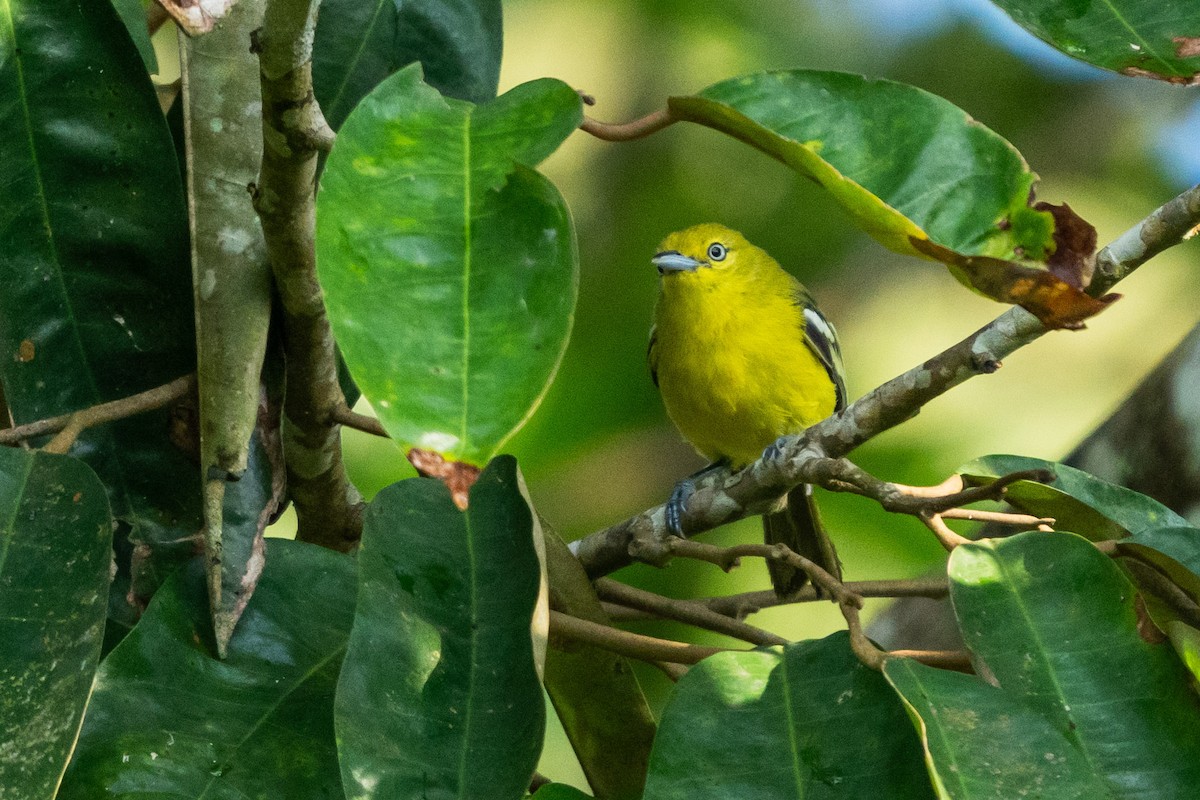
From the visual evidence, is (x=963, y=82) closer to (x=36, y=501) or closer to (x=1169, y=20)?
(x=1169, y=20)

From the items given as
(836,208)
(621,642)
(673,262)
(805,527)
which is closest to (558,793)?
(621,642)

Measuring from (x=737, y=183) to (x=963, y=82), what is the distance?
85 cm

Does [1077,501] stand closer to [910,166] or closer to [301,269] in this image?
[910,166]

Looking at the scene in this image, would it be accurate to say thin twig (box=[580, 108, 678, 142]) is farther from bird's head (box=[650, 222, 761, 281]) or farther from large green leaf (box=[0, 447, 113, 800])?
bird's head (box=[650, 222, 761, 281])

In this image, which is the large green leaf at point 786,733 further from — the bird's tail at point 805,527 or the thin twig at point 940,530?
the bird's tail at point 805,527

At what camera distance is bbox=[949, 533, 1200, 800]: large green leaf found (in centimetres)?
128

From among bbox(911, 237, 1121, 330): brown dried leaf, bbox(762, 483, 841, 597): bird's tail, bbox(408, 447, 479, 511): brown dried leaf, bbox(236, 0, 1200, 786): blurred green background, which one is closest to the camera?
bbox(408, 447, 479, 511): brown dried leaf

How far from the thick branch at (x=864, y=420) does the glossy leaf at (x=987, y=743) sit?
0.26 meters

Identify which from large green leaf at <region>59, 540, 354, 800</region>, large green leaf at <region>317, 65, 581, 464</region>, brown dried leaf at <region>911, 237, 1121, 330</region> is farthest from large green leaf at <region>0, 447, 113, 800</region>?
brown dried leaf at <region>911, 237, 1121, 330</region>

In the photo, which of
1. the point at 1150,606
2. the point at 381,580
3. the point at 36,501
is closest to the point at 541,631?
the point at 381,580

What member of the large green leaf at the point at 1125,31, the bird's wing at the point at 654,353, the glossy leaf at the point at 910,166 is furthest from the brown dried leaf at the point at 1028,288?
the bird's wing at the point at 654,353

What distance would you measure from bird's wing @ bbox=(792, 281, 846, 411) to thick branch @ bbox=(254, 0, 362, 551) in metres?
2.10

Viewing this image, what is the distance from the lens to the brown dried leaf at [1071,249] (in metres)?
1.06

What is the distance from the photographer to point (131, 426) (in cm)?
157
